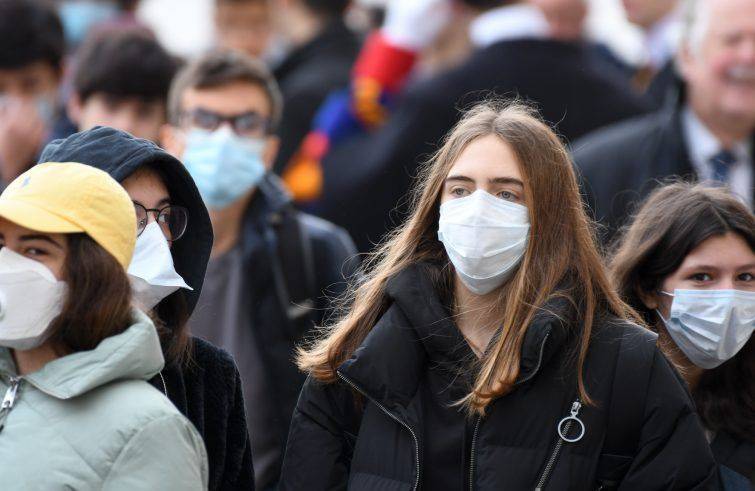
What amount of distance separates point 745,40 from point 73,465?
3907 mm

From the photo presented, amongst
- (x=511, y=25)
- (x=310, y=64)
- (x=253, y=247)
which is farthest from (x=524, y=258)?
(x=310, y=64)

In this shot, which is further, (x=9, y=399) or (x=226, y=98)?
(x=226, y=98)

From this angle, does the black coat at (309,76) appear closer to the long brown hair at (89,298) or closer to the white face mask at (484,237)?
the white face mask at (484,237)

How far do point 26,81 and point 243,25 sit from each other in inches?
85.4

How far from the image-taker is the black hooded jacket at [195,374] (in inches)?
163

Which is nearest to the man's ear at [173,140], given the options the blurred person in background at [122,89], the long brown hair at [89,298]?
the blurred person in background at [122,89]

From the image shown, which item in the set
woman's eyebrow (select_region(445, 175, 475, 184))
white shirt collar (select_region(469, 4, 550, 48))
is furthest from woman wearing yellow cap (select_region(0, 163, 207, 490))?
white shirt collar (select_region(469, 4, 550, 48))

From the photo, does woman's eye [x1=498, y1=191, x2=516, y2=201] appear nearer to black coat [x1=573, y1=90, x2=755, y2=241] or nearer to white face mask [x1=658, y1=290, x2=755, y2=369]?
white face mask [x1=658, y1=290, x2=755, y2=369]

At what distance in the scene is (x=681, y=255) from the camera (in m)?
4.52

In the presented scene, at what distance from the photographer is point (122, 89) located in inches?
259

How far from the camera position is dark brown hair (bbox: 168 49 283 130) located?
6188 millimetres

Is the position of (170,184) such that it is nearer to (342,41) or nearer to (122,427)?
(122,427)

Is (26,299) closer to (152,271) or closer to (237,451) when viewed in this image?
(152,271)

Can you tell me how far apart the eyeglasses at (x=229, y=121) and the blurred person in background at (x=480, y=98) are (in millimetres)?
795
